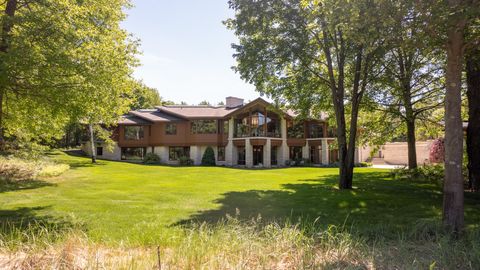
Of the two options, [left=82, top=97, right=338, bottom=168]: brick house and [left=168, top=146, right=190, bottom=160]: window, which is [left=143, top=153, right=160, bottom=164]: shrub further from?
[left=168, top=146, right=190, bottom=160]: window

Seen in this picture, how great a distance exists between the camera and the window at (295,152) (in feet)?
127

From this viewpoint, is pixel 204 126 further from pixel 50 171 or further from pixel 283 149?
pixel 50 171

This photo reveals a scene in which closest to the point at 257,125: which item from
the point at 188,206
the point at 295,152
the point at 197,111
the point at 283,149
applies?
the point at 283,149

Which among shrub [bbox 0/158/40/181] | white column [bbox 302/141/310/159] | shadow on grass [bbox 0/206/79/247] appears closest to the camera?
shadow on grass [bbox 0/206/79/247]

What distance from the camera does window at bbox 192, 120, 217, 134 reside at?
36719 mm

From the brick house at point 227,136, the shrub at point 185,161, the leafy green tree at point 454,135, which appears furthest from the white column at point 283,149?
the leafy green tree at point 454,135

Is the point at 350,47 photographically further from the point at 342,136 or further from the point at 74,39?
the point at 74,39

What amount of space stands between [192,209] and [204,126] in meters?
26.5

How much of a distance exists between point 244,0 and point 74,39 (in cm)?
832

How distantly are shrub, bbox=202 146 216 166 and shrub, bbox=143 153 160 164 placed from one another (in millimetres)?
5340

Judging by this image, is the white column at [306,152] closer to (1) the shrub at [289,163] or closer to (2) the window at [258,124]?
(1) the shrub at [289,163]

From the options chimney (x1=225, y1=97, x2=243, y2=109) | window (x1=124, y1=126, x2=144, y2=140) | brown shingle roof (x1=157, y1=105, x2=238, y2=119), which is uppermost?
chimney (x1=225, y1=97, x2=243, y2=109)

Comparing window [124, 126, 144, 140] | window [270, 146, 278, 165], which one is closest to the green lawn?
window [270, 146, 278, 165]

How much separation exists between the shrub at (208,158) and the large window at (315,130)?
11.5 m
